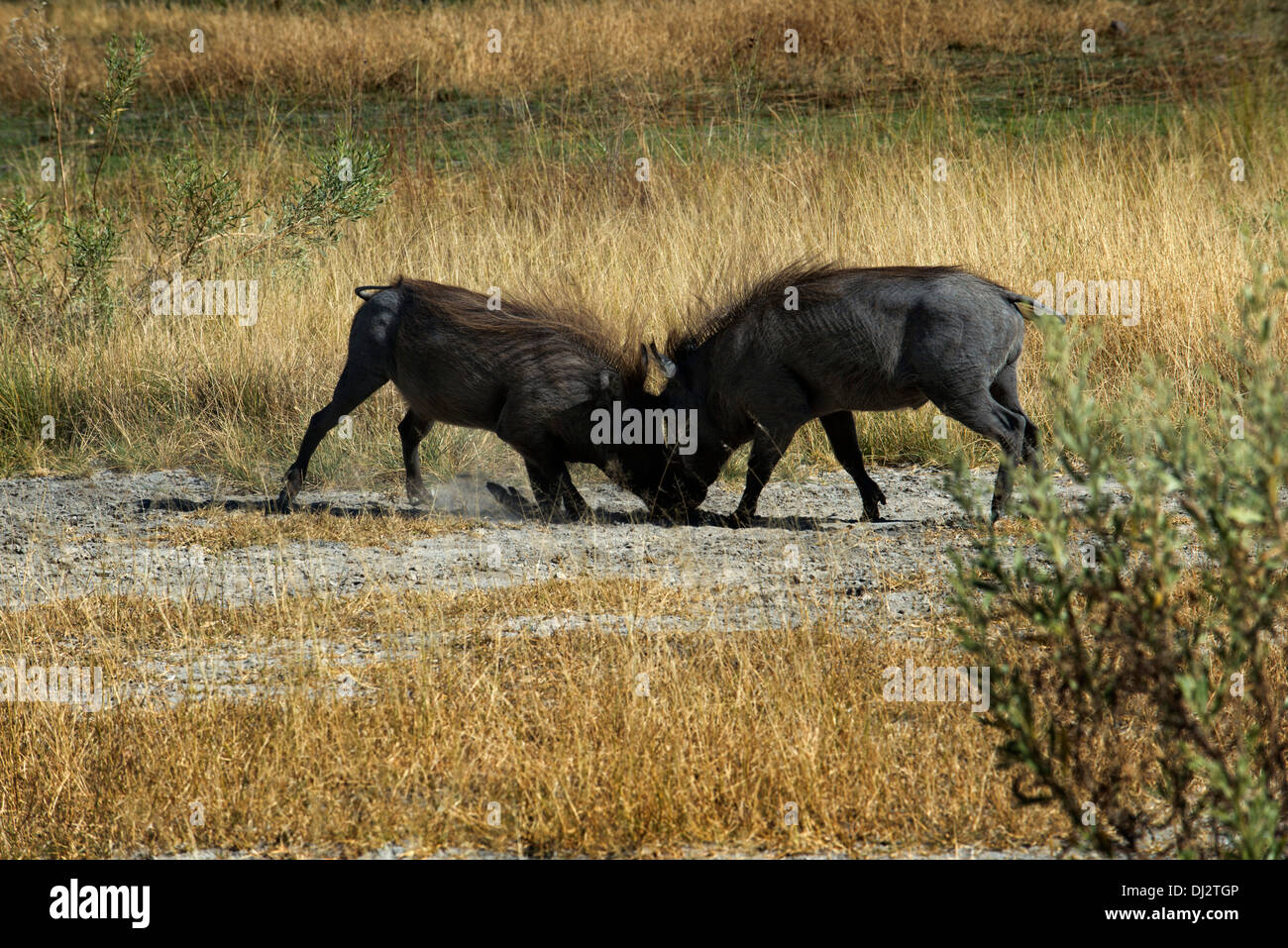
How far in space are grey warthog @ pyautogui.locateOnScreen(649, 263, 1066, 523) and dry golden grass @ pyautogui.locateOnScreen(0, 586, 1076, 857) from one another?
1860 millimetres

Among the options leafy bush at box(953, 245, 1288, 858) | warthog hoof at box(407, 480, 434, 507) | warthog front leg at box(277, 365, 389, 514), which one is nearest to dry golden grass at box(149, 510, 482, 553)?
warthog front leg at box(277, 365, 389, 514)

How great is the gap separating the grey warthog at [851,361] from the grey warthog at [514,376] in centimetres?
24

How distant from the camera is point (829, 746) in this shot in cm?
384

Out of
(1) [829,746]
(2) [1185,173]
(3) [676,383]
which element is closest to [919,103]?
(2) [1185,173]

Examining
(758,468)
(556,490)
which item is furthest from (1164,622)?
(556,490)

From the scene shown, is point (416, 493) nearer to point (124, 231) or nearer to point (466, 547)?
point (466, 547)

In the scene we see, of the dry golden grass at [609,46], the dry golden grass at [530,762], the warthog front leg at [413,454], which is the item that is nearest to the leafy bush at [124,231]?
the warthog front leg at [413,454]

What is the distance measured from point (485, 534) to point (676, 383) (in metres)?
1.12

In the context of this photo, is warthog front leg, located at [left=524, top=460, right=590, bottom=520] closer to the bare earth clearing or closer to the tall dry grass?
the bare earth clearing

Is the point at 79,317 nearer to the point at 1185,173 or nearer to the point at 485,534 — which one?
the point at 485,534

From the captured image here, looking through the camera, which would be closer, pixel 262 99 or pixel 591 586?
pixel 591 586

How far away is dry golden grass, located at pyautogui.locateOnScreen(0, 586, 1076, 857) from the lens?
3.60m

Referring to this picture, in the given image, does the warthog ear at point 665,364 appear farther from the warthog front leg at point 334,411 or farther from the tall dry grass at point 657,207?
the warthog front leg at point 334,411

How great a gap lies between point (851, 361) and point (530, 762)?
292 centimetres
